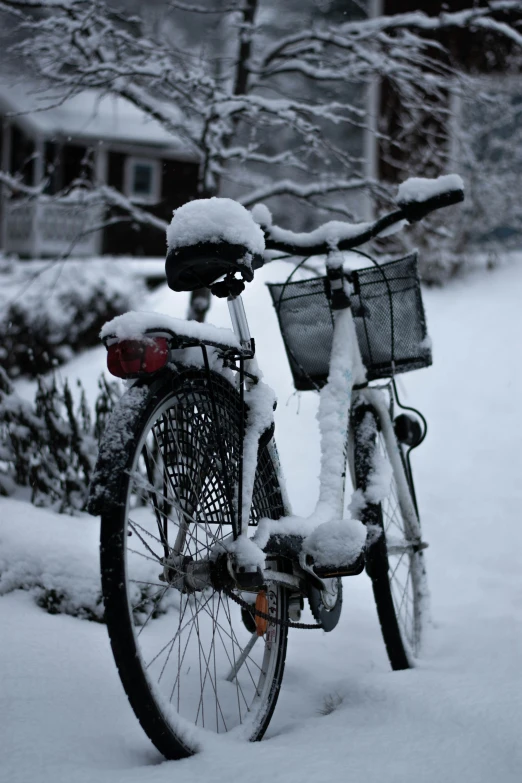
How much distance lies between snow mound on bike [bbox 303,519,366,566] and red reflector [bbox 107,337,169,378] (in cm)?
76

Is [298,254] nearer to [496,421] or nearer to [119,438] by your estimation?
[119,438]

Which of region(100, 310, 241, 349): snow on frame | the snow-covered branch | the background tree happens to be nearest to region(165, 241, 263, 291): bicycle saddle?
region(100, 310, 241, 349): snow on frame

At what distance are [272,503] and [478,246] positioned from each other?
8.14m

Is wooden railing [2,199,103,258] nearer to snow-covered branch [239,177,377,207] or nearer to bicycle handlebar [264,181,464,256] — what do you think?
snow-covered branch [239,177,377,207]

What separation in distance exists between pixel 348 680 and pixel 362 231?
4.47 feet

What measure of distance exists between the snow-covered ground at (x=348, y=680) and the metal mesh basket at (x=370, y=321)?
0.99 meters

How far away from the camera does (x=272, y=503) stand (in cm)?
199

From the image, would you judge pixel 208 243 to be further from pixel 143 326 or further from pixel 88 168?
pixel 88 168

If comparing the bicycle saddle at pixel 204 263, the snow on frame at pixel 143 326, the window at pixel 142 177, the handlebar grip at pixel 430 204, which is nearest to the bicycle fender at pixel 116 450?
the snow on frame at pixel 143 326

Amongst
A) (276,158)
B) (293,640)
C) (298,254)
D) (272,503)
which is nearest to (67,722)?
(272,503)

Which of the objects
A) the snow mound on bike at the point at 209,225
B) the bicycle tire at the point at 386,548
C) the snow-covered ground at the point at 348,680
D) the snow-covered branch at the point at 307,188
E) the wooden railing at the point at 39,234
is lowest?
the snow-covered ground at the point at 348,680

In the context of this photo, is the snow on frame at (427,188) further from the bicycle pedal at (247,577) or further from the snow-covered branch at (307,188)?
the snow-covered branch at (307,188)

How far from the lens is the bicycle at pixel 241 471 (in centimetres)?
143

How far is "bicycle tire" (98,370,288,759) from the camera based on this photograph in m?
1.36
